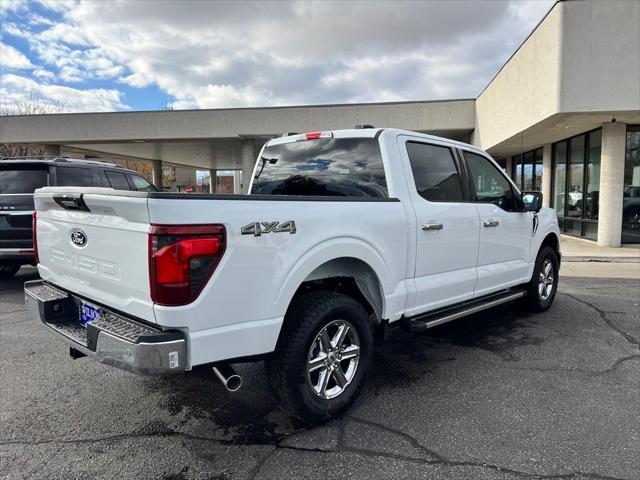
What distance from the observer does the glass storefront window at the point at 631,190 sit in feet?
43.6

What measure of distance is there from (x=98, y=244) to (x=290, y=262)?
116cm

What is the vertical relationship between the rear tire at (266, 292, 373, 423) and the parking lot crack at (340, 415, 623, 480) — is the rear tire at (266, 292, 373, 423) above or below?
above

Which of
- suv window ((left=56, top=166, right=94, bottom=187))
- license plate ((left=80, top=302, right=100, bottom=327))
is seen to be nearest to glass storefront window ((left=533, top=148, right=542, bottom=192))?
suv window ((left=56, top=166, right=94, bottom=187))

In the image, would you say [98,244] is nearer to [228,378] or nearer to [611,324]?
[228,378]

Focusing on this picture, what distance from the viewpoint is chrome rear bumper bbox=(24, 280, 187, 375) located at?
2375 millimetres

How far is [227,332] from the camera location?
257 cm

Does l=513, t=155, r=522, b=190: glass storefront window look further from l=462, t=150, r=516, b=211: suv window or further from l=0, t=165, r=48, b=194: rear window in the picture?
l=0, t=165, r=48, b=194: rear window

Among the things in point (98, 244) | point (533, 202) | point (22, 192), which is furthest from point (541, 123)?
point (98, 244)

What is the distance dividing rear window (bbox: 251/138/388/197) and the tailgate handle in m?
1.82

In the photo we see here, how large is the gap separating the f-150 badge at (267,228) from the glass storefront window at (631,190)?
1382cm

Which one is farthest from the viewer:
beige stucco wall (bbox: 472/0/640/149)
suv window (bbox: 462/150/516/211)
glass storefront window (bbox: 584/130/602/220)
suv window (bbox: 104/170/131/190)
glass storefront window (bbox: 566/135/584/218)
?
glass storefront window (bbox: 566/135/584/218)

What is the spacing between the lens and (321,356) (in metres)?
3.14

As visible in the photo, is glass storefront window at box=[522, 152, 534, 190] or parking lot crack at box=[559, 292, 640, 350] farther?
glass storefront window at box=[522, 152, 534, 190]

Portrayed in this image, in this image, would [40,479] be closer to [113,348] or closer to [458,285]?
[113,348]
